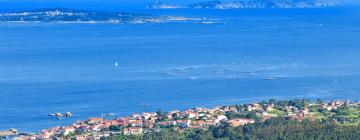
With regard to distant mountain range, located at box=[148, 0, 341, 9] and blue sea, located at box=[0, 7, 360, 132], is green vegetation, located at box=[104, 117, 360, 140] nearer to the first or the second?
blue sea, located at box=[0, 7, 360, 132]

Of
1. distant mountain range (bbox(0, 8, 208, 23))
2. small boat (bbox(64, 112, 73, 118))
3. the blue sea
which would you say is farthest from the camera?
distant mountain range (bbox(0, 8, 208, 23))

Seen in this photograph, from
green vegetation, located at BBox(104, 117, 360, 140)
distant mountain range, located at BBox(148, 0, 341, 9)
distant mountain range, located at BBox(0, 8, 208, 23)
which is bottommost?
green vegetation, located at BBox(104, 117, 360, 140)

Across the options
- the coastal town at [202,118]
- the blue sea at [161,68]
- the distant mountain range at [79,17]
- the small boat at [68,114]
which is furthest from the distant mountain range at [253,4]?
the coastal town at [202,118]

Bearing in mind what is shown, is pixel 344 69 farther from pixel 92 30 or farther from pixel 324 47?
pixel 92 30

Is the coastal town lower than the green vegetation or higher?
higher

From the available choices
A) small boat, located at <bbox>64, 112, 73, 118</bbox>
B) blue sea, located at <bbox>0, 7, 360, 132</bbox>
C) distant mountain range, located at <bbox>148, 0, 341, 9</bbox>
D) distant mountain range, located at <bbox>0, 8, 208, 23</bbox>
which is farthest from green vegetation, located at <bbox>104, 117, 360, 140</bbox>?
distant mountain range, located at <bbox>148, 0, 341, 9</bbox>
